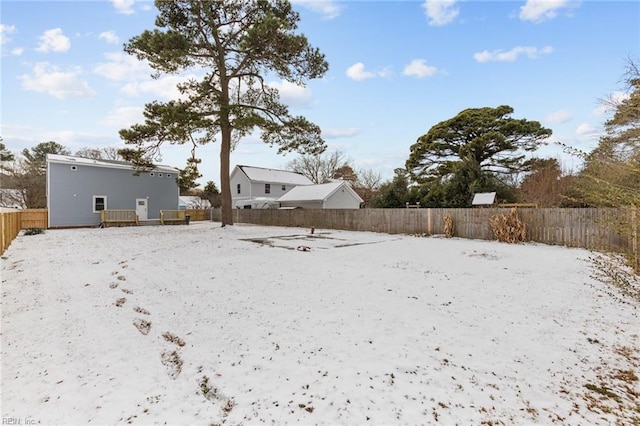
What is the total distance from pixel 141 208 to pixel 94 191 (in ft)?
9.09

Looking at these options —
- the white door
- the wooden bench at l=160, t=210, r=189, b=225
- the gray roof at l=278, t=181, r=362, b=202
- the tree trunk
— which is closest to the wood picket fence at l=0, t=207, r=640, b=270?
the tree trunk

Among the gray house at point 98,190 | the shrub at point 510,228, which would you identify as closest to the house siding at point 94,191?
the gray house at point 98,190

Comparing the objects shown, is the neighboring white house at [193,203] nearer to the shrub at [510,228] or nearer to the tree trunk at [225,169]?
the tree trunk at [225,169]

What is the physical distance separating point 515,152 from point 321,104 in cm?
1456

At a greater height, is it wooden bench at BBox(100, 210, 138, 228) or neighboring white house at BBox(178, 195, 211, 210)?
neighboring white house at BBox(178, 195, 211, 210)

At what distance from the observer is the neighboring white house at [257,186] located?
93.2 feet

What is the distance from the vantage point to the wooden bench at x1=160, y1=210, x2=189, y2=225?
2047cm

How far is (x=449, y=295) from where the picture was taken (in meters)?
4.66

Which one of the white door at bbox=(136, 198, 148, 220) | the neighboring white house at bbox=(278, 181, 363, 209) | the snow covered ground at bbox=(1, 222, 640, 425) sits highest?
the neighboring white house at bbox=(278, 181, 363, 209)

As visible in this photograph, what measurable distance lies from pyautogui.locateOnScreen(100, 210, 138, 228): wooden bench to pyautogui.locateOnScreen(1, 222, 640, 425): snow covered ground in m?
14.1

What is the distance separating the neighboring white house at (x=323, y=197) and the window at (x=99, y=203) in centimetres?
1260

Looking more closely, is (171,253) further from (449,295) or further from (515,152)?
(515,152)

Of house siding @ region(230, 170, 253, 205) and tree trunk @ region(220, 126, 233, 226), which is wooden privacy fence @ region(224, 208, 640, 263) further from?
house siding @ region(230, 170, 253, 205)

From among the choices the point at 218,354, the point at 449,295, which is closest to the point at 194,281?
the point at 218,354
